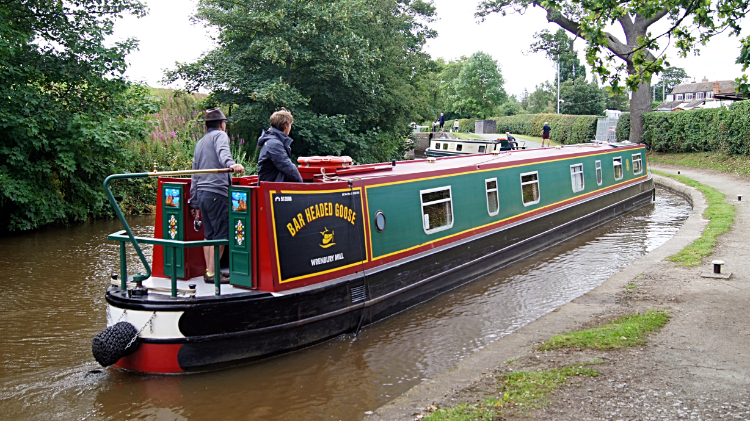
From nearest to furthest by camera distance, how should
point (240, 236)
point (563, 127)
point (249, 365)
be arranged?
1. point (249, 365)
2. point (240, 236)
3. point (563, 127)

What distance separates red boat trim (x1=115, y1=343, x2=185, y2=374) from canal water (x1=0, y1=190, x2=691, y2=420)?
88 mm

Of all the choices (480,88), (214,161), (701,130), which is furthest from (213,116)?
(480,88)

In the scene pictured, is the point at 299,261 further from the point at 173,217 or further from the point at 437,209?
the point at 437,209

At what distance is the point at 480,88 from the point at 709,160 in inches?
1750

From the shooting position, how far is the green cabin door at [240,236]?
5.41 metres

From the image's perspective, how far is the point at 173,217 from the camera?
6.02 meters

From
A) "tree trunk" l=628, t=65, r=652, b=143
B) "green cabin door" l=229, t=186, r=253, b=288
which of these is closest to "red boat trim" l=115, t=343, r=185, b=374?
"green cabin door" l=229, t=186, r=253, b=288

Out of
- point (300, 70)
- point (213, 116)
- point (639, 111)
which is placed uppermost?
point (300, 70)

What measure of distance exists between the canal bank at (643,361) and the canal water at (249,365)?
0.56 metres

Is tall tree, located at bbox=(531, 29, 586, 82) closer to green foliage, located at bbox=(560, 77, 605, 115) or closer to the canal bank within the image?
green foliage, located at bbox=(560, 77, 605, 115)

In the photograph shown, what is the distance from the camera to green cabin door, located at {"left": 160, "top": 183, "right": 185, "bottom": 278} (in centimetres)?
595

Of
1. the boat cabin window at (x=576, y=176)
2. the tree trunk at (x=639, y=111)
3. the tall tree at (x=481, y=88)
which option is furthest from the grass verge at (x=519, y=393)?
the tall tree at (x=481, y=88)

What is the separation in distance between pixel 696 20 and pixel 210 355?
6258mm

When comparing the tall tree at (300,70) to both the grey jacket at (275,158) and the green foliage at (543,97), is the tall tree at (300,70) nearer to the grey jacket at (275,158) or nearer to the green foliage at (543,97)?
the grey jacket at (275,158)
